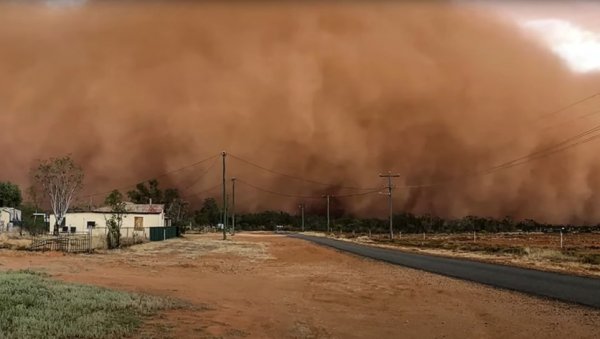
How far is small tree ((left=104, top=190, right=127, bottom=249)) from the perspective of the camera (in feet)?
128

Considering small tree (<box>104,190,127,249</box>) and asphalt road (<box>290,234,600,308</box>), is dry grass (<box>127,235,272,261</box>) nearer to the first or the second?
small tree (<box>104,190,127,249</box>)

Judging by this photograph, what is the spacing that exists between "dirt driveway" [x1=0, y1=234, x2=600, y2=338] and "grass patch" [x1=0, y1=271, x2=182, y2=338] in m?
0.57

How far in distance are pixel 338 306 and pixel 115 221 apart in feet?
103

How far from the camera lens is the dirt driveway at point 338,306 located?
10.1 metres

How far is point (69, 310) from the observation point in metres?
10.2

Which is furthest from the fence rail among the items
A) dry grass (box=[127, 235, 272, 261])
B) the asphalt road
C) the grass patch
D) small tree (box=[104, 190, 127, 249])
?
the grass patch

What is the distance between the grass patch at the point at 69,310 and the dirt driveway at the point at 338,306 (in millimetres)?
574

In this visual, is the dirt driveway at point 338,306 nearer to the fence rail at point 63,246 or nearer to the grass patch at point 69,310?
the grass patch at point 69,310

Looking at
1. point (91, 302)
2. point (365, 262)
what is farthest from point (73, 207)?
point (91, 302)

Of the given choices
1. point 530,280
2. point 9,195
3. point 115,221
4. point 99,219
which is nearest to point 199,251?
point 115,221

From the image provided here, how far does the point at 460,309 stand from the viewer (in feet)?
42.5

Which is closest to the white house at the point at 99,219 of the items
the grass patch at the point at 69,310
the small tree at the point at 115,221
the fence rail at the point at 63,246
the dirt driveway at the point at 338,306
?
the small tree at the point at 115,221

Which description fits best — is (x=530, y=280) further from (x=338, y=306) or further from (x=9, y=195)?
(x=9, y=195)

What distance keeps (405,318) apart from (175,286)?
7.59 meters
